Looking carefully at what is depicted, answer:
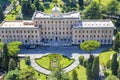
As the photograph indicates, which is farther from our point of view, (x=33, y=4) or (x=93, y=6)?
(x=33, y=4)

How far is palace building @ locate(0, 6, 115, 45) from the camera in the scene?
12112cm

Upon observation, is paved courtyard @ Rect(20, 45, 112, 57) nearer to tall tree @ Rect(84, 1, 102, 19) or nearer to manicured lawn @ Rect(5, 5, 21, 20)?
tall tree @ Rect(84, 1, 102, 19)

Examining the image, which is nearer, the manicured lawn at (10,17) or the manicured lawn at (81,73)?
the manicured lawn at (81,73)

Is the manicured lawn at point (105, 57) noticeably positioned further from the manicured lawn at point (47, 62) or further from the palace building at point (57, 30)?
the manicured lawn at point (47, 62)

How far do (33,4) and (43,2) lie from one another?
523 inches

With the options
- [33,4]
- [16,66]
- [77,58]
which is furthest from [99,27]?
[33,4]

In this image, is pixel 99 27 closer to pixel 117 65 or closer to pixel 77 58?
pixel 77 58

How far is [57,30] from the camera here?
406 feet

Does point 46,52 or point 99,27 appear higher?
point 99,27

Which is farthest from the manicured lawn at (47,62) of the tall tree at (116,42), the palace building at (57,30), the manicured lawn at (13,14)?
the manicured lawn at (13,14)

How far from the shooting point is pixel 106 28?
120000mm

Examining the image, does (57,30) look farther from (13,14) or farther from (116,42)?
(13,14)

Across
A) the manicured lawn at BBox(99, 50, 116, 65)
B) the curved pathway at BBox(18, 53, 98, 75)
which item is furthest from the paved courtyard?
the manicured lawn at BBox(99, 50, 116, 65)

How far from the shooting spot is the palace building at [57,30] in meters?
121
